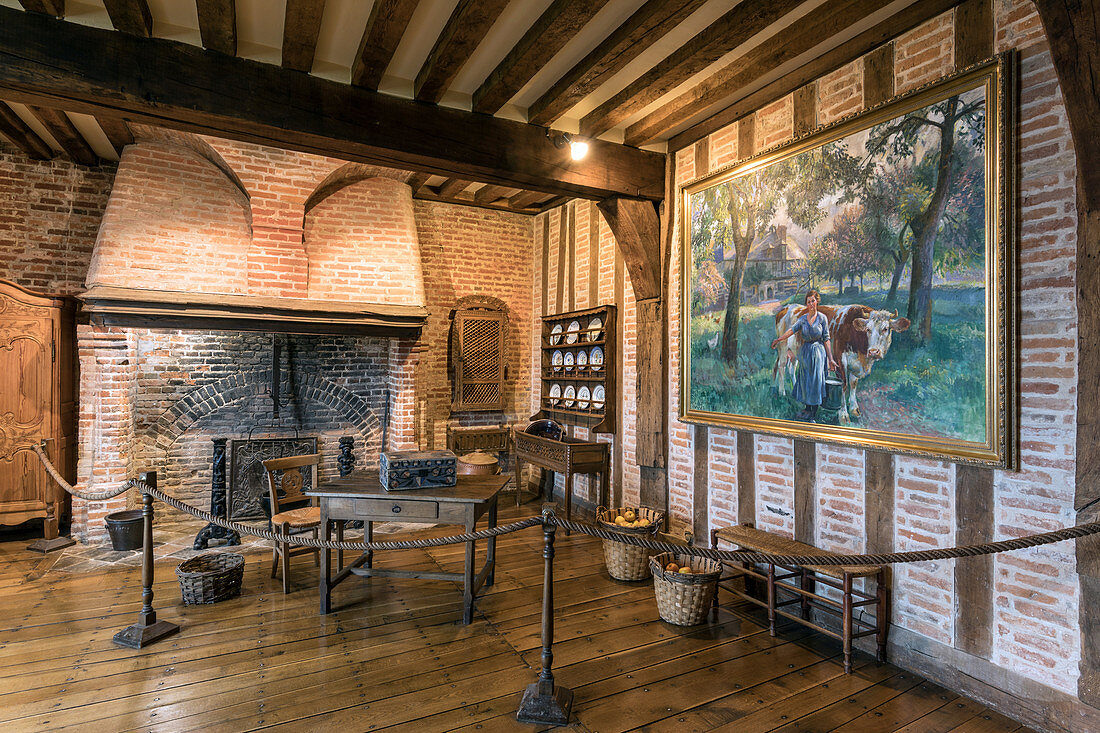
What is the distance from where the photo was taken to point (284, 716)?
246 cm

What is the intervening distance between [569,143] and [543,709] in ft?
11.8

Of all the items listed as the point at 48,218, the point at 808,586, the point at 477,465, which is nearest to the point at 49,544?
the point at 48,218

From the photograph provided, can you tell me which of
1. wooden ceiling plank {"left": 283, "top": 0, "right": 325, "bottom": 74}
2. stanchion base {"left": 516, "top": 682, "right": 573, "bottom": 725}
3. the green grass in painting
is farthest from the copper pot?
wooden ceiling plank {"left": 283, "top": 0, "right": 325, "bottom": 74}

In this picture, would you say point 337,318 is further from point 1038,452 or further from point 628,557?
point 1038,452

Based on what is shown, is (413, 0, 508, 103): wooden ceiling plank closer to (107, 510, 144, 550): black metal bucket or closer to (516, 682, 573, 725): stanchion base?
(516, 682, 573, 725): stanchion base

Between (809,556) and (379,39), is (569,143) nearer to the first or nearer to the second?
(379,39)

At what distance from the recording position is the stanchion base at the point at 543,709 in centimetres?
246

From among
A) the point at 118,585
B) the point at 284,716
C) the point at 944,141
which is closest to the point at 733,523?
the point at 944,141

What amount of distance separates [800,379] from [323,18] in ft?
11.2

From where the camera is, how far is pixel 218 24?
290 centimetres

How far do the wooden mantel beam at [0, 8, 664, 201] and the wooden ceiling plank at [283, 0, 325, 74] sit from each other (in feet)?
0.36

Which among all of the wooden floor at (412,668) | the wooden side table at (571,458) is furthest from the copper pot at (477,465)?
the wooden floor at (412,668)

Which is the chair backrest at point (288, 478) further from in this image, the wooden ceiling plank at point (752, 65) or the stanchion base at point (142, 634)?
the wooden ceiling plank at point (752, 65)

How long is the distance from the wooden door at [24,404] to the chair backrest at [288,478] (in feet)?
7.17
